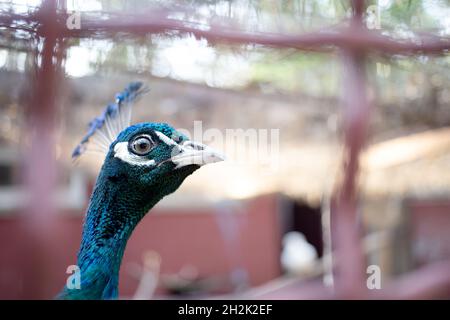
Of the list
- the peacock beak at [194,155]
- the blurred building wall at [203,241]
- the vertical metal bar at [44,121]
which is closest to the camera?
the vertical metal bar at [44,121]

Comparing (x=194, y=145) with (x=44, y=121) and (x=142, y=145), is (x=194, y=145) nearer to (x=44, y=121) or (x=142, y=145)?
(x=142, y=145)

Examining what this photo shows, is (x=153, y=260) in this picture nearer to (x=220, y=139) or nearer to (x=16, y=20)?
(x=220, y=139)

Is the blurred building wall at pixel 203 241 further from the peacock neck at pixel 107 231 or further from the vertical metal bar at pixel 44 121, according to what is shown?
the vertical metal bar at pixel 44 121

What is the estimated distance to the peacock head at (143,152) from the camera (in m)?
0.82

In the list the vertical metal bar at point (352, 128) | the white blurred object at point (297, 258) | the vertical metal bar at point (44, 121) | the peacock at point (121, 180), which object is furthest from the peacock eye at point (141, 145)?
the white blurred object at point (297, 258)

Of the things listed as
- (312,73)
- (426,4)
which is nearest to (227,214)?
(312,73)

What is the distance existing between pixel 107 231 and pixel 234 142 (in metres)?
1.10

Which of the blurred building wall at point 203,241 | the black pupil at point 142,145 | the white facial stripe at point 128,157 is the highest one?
the black pupil at point 142,145

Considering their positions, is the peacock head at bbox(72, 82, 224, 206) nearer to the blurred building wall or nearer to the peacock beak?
the peacock beak

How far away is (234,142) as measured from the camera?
1923 millimetres

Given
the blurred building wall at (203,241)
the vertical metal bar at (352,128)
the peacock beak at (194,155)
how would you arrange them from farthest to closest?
the blurred building wall at (203,241) < the vertical metal bar at (352,128) < the peacock beak at (194,155)

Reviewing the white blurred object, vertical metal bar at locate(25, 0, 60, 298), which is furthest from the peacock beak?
the white blurred object

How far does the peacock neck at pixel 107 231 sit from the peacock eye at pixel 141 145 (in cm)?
6

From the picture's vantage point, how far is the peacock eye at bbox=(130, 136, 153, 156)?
2.70ft
